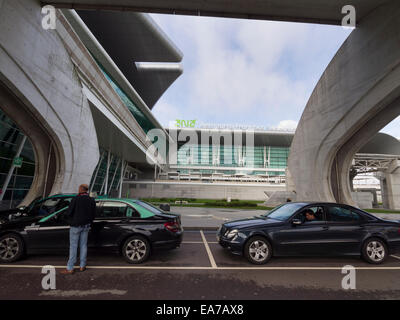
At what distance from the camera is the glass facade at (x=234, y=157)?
2707 inches

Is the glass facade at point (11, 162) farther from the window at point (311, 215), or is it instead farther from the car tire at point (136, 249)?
the window at point (311, 215)

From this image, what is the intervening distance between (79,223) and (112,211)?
1.02m

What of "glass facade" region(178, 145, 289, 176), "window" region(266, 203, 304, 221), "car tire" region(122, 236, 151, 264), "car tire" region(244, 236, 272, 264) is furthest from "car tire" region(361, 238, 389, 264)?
"glass facade" region(178, 145, 289, 176)

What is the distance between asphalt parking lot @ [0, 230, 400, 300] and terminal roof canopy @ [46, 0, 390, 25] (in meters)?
11.9

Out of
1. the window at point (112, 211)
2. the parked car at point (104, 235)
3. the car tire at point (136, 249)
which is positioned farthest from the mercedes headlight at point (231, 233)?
the window at point (112, 211)

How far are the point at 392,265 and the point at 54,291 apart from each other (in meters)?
7.92

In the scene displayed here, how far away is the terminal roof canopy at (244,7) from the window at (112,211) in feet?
34.7

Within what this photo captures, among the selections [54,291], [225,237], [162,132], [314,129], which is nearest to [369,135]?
[314,129]

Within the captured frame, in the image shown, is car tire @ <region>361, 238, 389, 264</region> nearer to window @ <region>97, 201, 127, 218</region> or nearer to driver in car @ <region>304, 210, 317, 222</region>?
driver in car @ <region>304, 210, 317, 222</region>

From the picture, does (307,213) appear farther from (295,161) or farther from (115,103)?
(115,103)

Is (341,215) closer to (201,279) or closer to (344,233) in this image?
(344,233)

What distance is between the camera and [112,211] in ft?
17.2

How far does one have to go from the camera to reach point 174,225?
17.1 feet

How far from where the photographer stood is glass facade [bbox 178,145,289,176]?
226 ft
